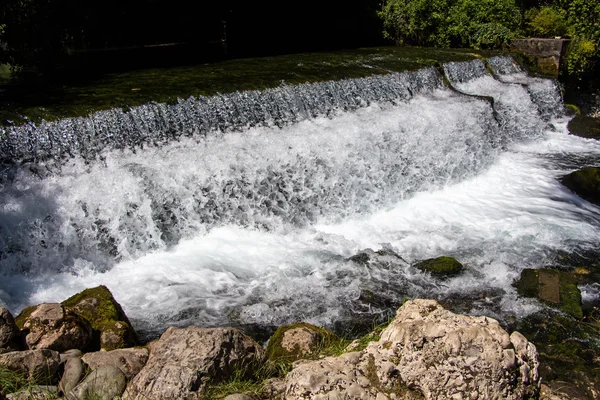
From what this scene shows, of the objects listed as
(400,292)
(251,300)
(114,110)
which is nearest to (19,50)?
(114,110)

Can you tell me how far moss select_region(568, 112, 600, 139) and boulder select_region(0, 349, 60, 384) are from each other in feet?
38.1

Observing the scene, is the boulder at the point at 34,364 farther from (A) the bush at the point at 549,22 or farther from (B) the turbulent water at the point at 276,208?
(A) the bush at the point at 549,22

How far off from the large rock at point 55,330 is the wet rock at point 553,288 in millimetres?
4430

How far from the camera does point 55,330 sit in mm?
3836

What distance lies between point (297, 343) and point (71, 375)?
1.53m

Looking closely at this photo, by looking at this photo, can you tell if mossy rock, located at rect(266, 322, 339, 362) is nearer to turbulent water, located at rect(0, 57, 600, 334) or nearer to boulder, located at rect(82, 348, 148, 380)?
boulder, located at rect(82, 348, 148, 380)

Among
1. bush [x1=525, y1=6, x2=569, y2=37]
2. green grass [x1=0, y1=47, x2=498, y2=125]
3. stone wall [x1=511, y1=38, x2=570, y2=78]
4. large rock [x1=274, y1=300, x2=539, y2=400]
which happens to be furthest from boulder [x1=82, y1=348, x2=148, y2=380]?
bush [x1=525, y1=6, x2=569, y2=37]

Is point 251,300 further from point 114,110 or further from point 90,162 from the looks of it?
point 114,110

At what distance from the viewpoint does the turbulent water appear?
5.74 m

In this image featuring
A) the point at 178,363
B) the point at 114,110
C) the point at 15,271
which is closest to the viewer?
the point at 178,363

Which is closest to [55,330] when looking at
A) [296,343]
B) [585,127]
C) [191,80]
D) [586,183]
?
[296,343]

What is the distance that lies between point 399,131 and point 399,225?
2.09 m

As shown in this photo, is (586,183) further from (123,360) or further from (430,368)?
(123,360)

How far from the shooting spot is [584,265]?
20.7 ft
